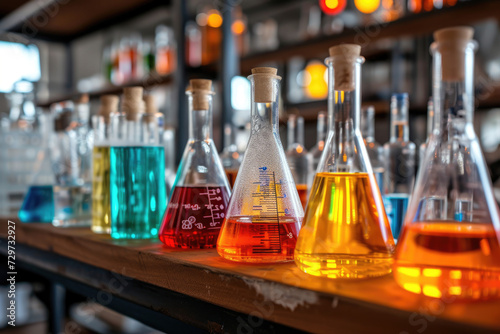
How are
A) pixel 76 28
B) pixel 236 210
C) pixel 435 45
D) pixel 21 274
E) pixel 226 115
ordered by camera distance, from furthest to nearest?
pixel 76 28 < pixel 226 115 < pixel 21 274 < pixel 236 210 < pixel 435 45

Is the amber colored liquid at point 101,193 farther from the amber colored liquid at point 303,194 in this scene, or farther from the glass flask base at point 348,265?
the glass flask base at point 348,265

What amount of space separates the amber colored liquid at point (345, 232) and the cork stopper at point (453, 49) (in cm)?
17

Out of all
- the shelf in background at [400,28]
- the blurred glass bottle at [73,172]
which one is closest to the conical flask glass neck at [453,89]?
the blurred glass bottle at [73,172]

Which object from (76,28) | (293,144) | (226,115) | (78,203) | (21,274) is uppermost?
(76,28)

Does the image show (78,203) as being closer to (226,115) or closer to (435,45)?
(435,45)

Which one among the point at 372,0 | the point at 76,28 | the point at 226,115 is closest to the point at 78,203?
the point at 226,115

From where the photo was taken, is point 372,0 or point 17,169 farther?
point 372,0

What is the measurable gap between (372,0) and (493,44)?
101 centimetres

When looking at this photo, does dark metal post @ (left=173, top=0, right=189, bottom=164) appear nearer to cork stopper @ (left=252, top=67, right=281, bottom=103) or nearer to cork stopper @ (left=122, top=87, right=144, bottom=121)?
cork stopper @ (left=122, top=87, right=144, bottom=121)

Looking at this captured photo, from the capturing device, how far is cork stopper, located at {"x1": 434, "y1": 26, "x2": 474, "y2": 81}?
472 millimetres

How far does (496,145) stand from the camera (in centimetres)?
269

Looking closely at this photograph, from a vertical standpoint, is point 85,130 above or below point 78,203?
above

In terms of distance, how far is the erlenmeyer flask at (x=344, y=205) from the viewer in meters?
0.54

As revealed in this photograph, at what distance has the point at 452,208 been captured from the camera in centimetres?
48
